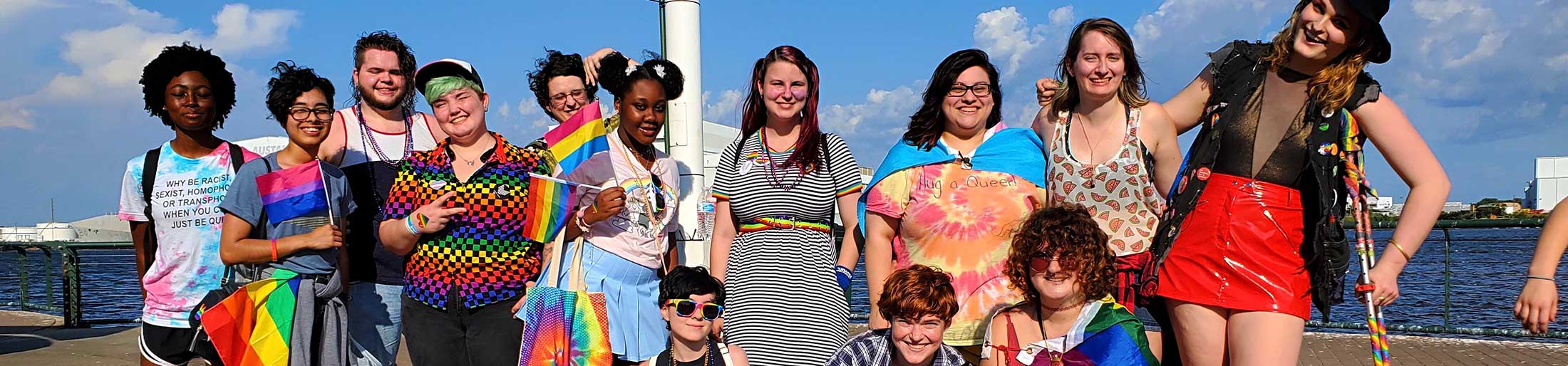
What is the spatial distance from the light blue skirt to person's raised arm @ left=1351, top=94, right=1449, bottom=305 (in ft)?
7.63

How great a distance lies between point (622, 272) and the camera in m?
3.88

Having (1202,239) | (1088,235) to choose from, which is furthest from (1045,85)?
(1202,239)

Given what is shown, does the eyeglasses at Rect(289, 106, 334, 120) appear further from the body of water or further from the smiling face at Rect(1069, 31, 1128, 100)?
the body of water

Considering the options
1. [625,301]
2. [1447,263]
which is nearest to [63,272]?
[625,301]

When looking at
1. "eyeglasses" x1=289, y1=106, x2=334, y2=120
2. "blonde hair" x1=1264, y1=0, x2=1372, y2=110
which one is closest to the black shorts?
"eyeglasses" x1=289, y1=106, x2=334, y2=120

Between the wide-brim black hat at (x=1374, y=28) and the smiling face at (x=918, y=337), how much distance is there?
1508mm

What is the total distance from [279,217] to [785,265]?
5.94 feet

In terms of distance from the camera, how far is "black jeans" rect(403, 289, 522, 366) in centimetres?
378

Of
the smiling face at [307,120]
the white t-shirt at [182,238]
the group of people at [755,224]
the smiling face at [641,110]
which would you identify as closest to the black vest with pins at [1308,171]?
the group of people at [755,224]

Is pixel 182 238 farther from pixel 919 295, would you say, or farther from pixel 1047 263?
pixel 1047 263

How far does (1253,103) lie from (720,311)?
1885mm

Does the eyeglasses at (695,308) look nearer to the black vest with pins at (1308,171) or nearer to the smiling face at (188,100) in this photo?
the black vest with pins at (1308,171)

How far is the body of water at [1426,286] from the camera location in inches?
359

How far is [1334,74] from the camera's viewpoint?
9.39ft
